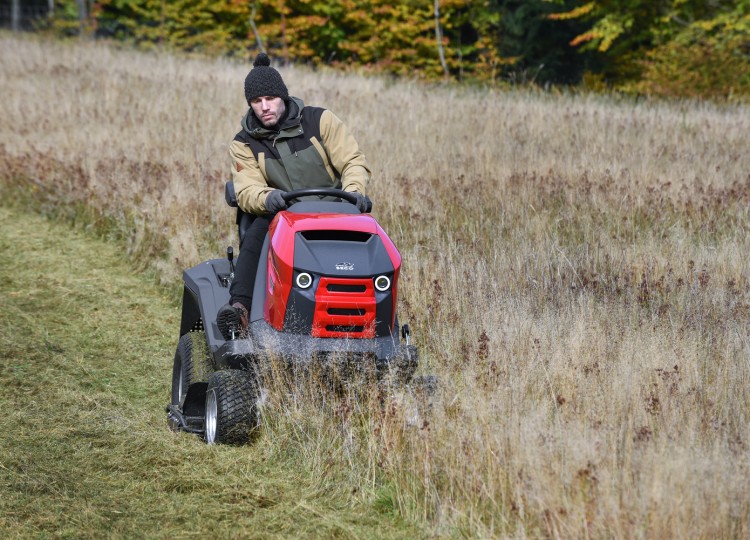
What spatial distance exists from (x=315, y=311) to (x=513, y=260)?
2.66m

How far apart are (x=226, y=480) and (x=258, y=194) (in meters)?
1.42

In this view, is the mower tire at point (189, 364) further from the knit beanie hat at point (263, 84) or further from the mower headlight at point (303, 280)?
the knit beanie hat at point (263, 84)

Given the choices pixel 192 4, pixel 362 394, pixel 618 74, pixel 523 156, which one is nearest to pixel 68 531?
pixel 362 394

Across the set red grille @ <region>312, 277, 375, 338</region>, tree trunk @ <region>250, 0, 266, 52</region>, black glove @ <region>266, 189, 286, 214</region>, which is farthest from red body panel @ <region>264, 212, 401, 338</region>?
tree trunk @ <region>250, 0, 266, 52</region>

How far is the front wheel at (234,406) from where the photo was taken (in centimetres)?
413

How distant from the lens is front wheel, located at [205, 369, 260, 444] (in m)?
4.13

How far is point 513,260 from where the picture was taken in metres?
6.38

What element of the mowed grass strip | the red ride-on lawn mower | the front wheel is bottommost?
the mowed grass strip

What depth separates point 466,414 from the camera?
152 inches

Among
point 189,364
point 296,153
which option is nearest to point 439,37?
point 296,153

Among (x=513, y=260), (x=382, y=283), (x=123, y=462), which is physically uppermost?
(x=382, y=283)

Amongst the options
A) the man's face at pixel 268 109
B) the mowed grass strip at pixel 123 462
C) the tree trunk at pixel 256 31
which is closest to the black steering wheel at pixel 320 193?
the man's face at pixel 268 109

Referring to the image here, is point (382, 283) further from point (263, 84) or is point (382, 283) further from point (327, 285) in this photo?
point (263, 84)

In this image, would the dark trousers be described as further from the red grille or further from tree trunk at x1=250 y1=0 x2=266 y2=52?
tree trunk at x1=250 y1=0 x2=266 y2=52
